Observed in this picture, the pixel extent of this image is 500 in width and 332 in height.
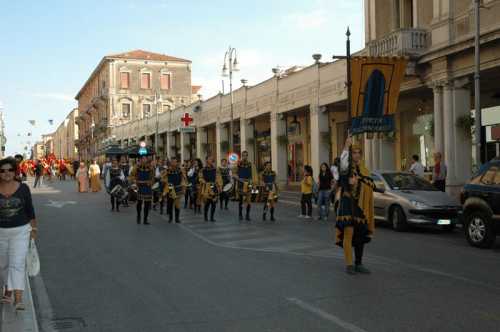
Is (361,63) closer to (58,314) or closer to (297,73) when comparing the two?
(297,73)

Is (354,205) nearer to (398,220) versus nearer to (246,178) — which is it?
(398,220)

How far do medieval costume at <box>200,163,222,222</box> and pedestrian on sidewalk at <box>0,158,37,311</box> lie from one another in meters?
10.8

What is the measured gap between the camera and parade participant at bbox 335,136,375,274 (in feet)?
28.3

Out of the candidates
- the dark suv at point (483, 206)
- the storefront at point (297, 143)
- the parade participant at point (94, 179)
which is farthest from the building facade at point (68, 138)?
the dark suv at point (483, 206)

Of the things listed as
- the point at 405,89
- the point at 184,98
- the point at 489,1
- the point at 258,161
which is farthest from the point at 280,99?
the point at 184,98

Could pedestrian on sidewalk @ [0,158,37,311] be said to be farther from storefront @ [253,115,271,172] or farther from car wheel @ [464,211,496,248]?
storefront @ [253,115,271,172]

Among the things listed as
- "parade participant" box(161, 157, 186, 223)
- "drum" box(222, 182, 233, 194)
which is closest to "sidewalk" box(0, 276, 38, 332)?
"parade participant" box(161, 157, 186, 223)

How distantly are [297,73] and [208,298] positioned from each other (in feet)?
80.4

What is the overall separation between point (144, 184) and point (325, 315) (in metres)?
11.5

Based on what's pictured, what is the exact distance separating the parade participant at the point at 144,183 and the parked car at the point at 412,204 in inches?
238

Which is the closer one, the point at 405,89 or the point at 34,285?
the point at 34,285

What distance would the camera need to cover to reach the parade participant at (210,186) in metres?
17.6

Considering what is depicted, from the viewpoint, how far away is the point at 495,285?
8.00 meters

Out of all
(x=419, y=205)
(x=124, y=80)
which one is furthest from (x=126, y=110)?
(x=419, y=205)
